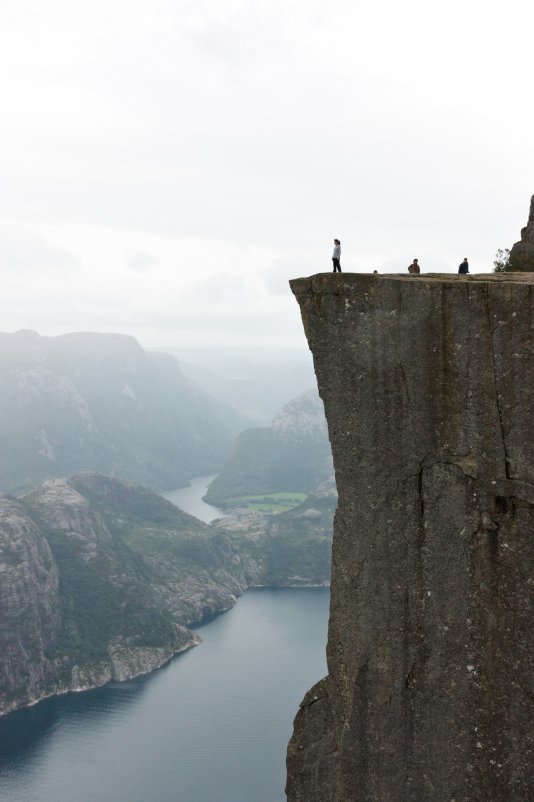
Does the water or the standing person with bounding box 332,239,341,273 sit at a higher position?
the standing person with bounding box 332,239,341,273


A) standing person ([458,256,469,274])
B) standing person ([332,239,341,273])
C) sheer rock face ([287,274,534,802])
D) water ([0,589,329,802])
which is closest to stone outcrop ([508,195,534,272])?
standing person ([458,256,469,274])

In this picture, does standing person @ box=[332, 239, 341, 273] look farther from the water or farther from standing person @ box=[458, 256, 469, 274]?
the water

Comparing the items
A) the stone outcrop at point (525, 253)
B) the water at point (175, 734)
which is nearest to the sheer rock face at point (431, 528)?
the stone outcrop at point (525, 253)

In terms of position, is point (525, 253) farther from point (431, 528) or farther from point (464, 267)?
point (431, 528)

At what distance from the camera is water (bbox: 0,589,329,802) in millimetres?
120613

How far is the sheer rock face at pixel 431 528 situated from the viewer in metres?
15.0

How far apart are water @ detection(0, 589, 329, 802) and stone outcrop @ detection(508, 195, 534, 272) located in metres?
113

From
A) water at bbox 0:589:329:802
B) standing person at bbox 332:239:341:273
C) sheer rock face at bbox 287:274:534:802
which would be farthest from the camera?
water at bbox 0:589:329:802

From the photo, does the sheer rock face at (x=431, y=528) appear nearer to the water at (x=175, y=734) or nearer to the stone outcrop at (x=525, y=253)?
the stone outcrop at (x=525, y=253)

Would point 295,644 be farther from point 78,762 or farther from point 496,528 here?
point 496,528

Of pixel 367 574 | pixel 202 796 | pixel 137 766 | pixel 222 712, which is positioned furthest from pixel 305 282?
pixel 222 712

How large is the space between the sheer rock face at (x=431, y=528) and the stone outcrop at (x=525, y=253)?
5.51 metres

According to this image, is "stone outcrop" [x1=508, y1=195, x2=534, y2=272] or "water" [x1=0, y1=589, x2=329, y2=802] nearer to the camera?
"stone outcrop" [x1=508, y1=195, x2=534, y2=272]

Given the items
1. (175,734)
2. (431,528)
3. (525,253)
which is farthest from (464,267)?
(175,734)
